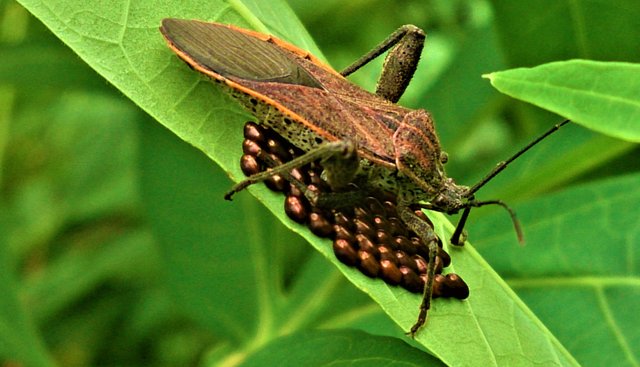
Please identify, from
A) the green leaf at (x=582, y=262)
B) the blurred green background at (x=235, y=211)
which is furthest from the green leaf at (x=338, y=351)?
the green leaf at (x=582, y=262)

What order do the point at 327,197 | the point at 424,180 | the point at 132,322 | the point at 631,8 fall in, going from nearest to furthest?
the point at 327,197
the point at 424,180
the point at 631,8
the point at 132,322

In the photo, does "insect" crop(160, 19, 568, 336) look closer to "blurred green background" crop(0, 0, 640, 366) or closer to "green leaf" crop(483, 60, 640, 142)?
"blurred green background" crop(0, 0, 640, 366)

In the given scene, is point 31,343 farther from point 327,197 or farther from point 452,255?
point 452,255

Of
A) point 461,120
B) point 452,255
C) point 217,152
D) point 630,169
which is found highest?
point 217,152

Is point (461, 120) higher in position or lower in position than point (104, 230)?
lower

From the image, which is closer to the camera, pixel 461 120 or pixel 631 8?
pixel 631 8

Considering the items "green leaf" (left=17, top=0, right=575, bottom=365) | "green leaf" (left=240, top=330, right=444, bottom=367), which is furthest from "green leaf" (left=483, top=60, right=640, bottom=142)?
"green leaf" (left=240, top=330, right=444, bottom=367)

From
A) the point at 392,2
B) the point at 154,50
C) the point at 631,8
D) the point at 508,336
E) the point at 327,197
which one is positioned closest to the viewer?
the point at 508,336

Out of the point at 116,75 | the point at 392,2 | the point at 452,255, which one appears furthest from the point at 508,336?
the point at 392,2
